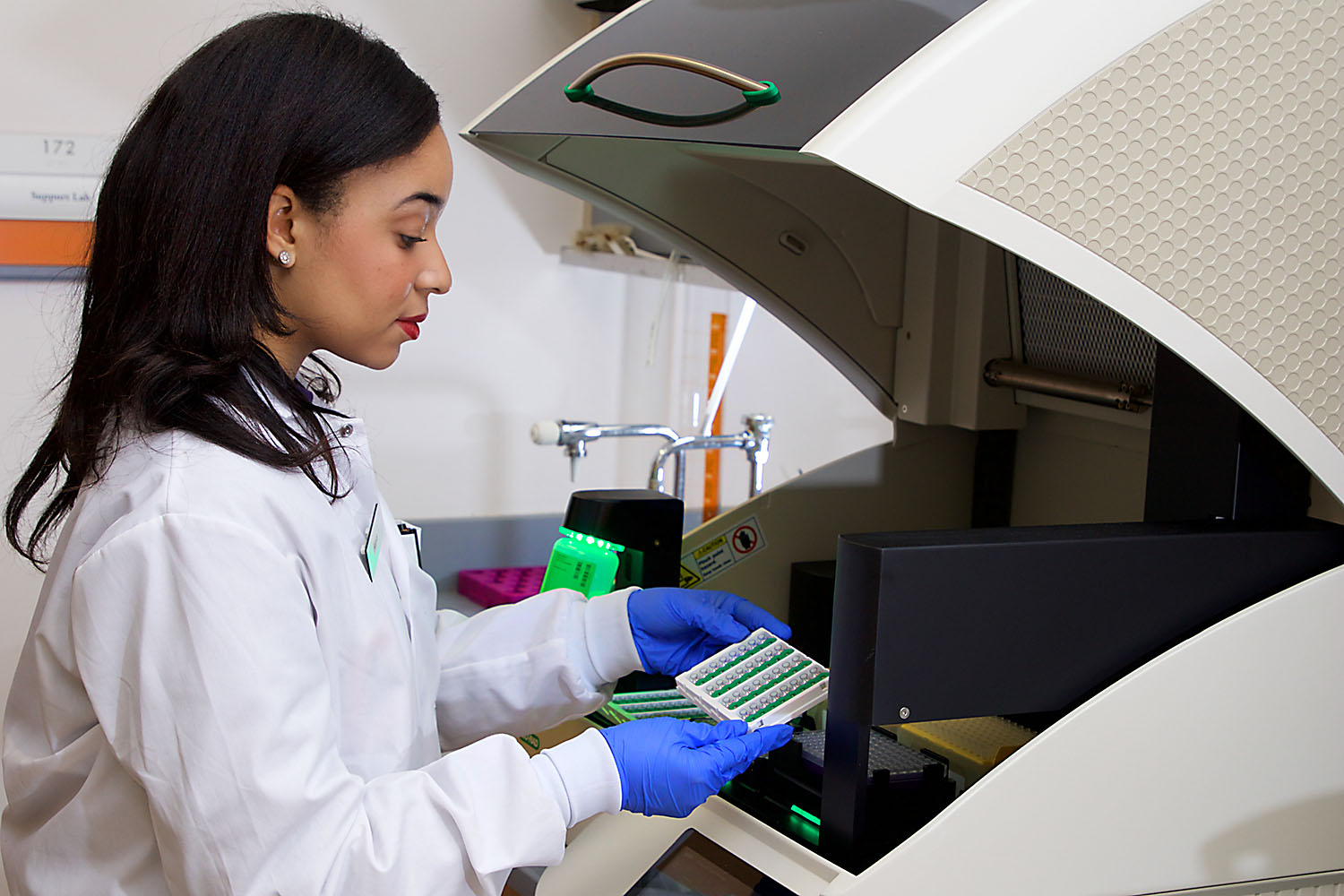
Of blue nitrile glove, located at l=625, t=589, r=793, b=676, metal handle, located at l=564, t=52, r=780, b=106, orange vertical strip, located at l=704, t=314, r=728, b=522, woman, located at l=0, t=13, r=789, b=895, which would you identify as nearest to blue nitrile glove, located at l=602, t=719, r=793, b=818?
woman, located at l=0, t=13, r=789, b=895

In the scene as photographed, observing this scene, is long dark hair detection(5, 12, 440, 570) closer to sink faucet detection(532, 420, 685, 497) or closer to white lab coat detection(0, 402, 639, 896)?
Answer: white lab coat detection(0, 402, 639, 896)

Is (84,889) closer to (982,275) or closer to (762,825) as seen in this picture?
(762,825)

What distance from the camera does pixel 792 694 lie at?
98cm

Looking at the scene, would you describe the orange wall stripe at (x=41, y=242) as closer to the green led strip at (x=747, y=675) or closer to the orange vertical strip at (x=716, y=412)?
the orange vertical strip at (x=716, y=412)

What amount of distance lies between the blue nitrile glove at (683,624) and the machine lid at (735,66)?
0.49m

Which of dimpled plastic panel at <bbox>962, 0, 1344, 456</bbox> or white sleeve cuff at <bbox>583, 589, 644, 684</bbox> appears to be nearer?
dimpled plastic panel at <bbox>962, 0, 1344, 456</bbox>

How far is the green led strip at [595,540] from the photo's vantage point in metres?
1.49

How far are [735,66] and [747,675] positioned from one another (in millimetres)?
500

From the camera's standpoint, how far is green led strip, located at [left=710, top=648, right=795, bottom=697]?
1009 millimetres

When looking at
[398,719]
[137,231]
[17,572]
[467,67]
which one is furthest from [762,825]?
[467,67]

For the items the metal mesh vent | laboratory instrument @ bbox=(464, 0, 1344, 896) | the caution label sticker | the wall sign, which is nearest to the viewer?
laboratory instrument @ bbox=(464, 0, 1344, 896)

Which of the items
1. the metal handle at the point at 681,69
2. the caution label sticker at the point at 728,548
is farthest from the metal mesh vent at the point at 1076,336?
the metal handle at the point at 681,69

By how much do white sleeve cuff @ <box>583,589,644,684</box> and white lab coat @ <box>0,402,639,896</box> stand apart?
24cm

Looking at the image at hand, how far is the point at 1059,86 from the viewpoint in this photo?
2.43 ft
